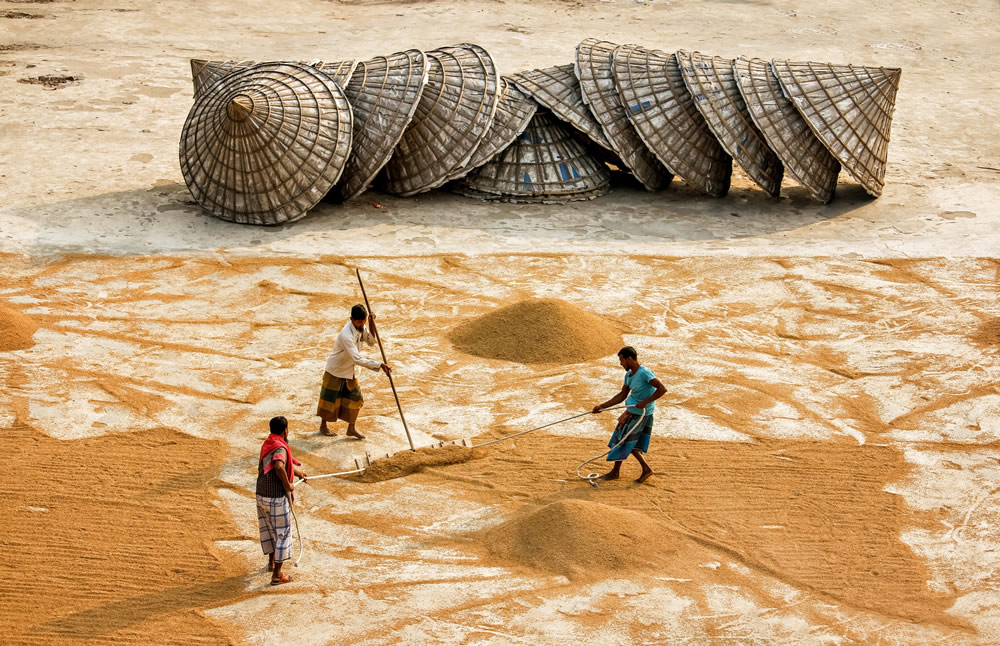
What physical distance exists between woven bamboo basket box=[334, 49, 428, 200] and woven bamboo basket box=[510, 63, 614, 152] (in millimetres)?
1506

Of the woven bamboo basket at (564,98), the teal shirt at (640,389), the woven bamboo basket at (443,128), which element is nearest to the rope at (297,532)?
the teal shirt at (640,389)

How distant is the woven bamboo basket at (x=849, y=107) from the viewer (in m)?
12.9

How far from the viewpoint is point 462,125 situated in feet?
42.2

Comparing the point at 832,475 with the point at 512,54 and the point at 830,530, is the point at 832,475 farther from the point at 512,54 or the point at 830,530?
the point at 512,54

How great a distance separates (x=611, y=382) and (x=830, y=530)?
8.65 ft

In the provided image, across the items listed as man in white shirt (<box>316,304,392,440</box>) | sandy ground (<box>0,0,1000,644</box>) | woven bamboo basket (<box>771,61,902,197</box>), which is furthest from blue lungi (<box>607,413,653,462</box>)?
woven bamboo basket (<box>771,61,902,197</box>)

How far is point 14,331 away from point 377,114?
520cm

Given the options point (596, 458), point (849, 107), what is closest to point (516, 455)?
point (596, 458)

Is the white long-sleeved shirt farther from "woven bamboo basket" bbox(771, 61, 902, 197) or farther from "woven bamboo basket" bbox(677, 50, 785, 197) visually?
"woven bamboo basket" bbox(771, 61, 902, 197)

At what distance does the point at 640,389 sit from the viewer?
7.51 metres

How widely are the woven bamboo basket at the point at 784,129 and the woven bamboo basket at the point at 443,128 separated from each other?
3305 millimetres

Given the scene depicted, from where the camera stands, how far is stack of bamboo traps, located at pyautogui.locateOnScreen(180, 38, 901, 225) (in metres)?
12.2

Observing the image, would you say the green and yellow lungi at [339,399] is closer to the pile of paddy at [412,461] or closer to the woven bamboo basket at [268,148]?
the pile of paddy at [412,461]

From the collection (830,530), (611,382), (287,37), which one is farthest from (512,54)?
(830,530)
